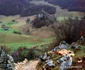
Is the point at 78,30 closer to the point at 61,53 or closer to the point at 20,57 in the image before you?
the point at 20,57

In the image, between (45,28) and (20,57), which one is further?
(45,28)

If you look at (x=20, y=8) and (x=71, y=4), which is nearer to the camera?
(x=71, y=4)

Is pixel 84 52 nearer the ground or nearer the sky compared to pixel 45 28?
nearer the sky

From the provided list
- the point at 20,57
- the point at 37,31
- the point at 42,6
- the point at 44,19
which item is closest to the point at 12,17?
the point at 42,6

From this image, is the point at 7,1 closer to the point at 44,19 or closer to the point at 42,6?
the point at 42,6

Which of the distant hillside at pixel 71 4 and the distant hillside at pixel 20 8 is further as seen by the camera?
the distant hillside at pixel 20 8

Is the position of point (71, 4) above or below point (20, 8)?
above

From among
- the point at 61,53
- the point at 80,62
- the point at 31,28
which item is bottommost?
the point at 31,28

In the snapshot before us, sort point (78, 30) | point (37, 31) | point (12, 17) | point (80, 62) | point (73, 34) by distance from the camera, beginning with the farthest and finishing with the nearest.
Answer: point (12, 17) < point (37, 31) < point (78, 30) < point (73, 34) < point (80, 62)

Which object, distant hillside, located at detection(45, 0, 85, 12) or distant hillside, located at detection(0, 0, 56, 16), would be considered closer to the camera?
distant hillside, located at detection(45, 0, 85, 12)

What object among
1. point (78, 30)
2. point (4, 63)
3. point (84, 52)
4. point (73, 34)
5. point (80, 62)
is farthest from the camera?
point (78, 30)
